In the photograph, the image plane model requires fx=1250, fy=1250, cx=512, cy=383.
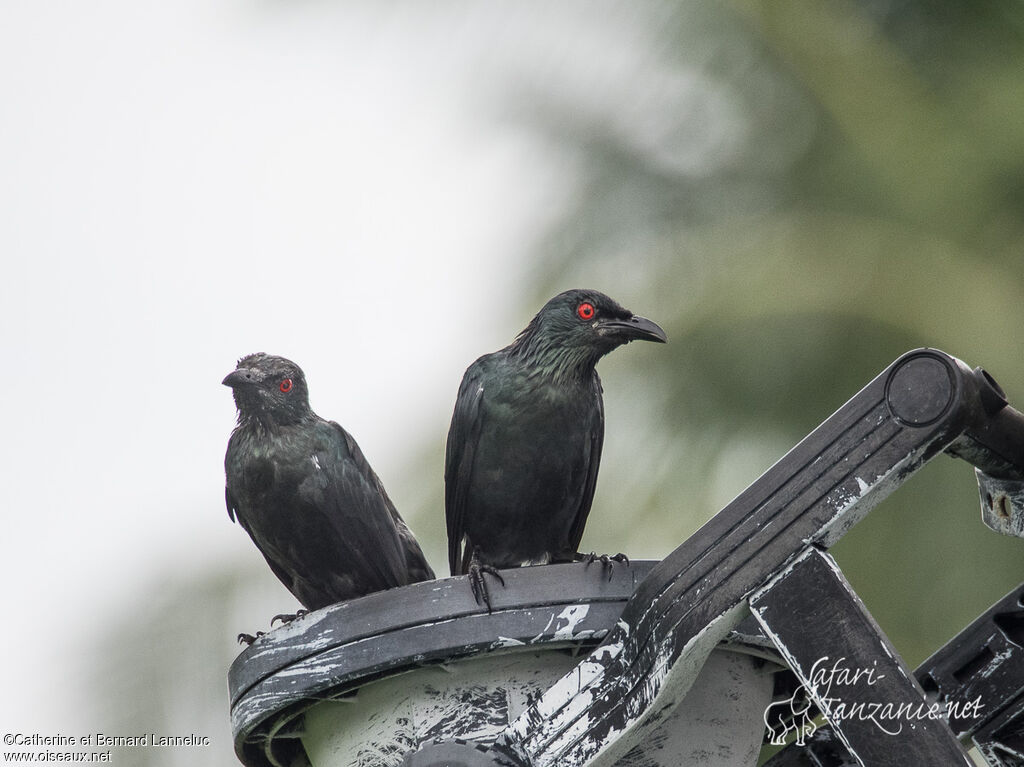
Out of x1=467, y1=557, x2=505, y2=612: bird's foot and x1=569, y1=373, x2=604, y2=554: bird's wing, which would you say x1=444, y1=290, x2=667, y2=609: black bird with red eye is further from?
x1=467, y1=557, x2=505, y2=612: bird's foot

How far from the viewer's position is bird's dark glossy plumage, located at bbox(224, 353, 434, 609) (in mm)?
3105

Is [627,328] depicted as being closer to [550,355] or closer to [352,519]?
[550,355]

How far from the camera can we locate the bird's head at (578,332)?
11.2ft

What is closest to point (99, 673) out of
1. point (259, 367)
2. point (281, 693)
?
point (259, 367)

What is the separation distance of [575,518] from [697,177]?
2.66m

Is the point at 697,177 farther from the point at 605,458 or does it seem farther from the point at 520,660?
the point at 520,660

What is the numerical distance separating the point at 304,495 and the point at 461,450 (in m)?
0.52

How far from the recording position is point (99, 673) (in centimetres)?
552

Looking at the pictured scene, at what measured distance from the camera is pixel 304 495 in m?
3.10

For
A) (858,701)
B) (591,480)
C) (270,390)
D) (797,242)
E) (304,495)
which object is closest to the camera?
(858,701)

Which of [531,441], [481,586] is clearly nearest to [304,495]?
[531,441]

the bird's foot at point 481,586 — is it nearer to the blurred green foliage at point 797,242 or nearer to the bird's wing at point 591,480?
the bird's wing at point 591,480

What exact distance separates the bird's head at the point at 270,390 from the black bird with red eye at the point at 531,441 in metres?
0.43

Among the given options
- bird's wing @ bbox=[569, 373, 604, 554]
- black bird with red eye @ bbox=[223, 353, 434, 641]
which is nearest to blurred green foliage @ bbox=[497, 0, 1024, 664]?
bird's wing @ bbox=[569, 373, 604, 554]
